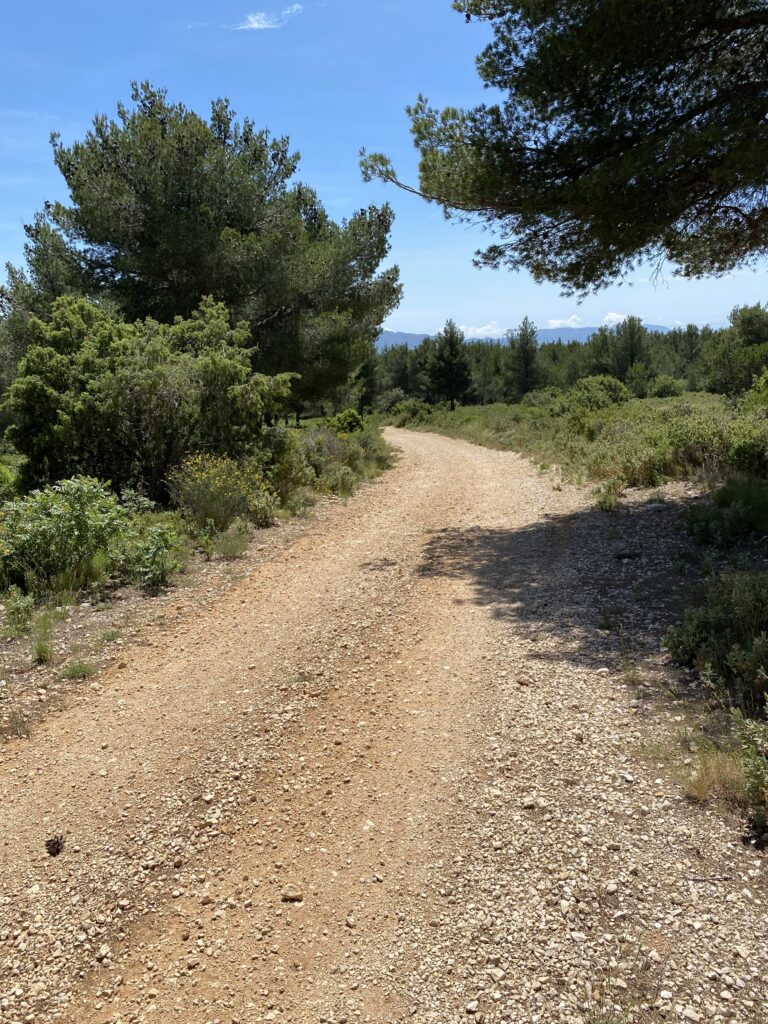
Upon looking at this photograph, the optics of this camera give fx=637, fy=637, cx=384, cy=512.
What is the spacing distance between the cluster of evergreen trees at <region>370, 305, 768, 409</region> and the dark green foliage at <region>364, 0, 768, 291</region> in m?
23.0

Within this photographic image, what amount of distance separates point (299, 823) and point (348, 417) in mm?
22250

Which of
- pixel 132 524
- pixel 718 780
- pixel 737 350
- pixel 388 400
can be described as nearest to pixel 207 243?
pixel 132 524

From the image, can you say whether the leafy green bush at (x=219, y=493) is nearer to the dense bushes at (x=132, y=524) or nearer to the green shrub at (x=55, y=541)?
the dense bushes at (x=132, y=524)

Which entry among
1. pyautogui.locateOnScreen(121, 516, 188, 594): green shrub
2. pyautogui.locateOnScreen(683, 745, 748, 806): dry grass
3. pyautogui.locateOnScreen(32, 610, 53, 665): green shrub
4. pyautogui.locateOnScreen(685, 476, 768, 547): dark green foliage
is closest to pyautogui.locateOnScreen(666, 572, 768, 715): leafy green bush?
pyautogui.locateOnScreen(683, 745, 748, 806): dry grass

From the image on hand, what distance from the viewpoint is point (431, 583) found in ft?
23.6

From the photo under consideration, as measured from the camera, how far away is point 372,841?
127 inches

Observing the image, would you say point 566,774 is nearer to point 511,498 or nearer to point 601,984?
point 601,984

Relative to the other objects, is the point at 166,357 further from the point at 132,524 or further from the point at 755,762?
the point at 755,762

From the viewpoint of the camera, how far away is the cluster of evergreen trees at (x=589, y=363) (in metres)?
35.5

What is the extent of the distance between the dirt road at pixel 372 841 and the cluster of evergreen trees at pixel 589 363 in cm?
2872

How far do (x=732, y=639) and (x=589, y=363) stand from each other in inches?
2088

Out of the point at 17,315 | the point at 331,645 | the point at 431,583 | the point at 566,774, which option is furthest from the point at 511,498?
the point at 17,315

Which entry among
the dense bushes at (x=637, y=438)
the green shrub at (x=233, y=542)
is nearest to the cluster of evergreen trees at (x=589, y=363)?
the dense bushes at (x=637, y=438)

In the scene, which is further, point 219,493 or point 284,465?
point 284,465
